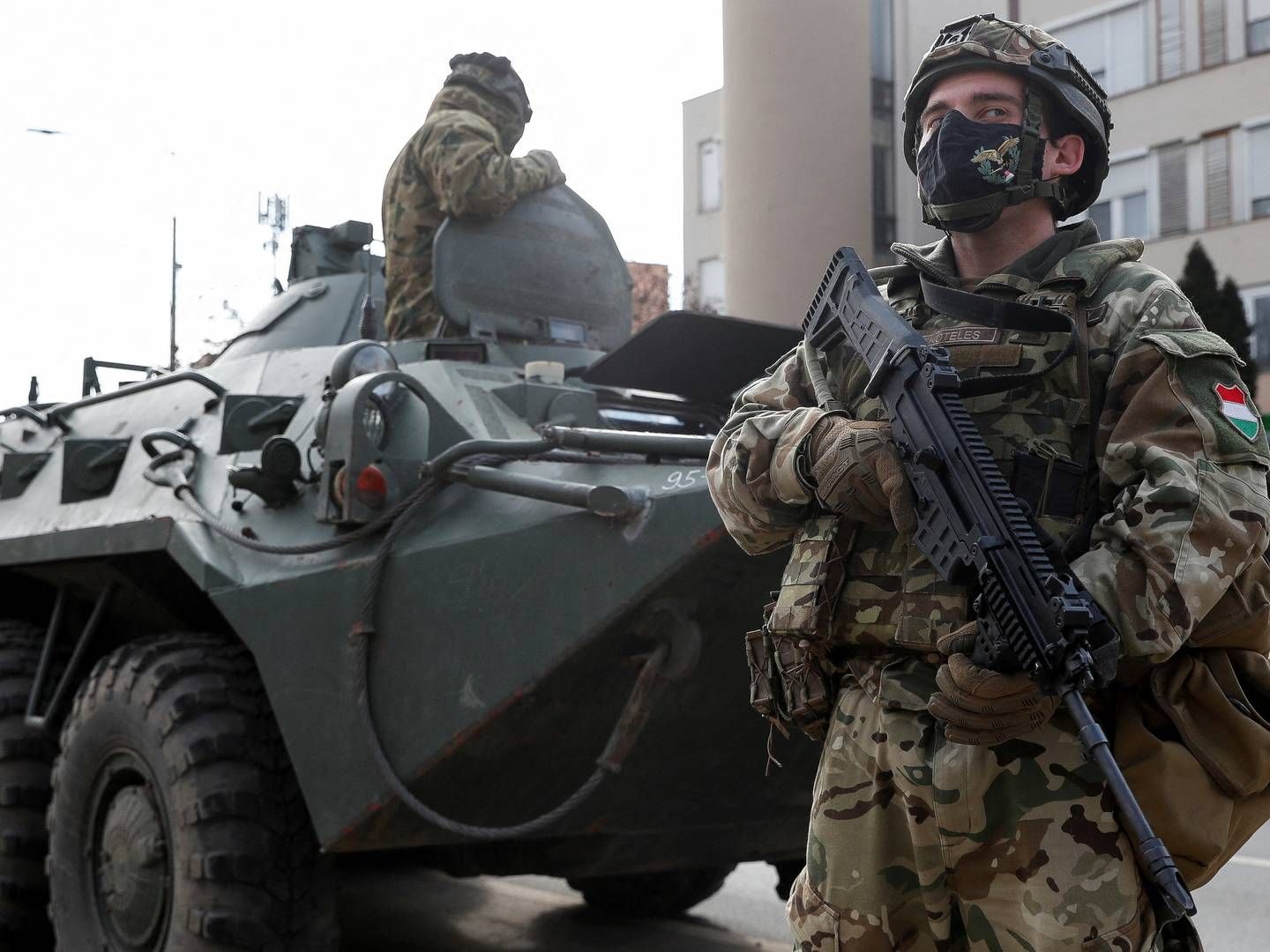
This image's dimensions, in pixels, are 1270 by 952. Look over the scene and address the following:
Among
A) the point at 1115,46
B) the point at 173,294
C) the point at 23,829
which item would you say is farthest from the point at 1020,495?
the point at 1115,46

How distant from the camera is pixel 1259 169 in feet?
47.1

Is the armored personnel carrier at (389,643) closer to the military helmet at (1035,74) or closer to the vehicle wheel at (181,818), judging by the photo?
the vehicle wheel at (181,818)

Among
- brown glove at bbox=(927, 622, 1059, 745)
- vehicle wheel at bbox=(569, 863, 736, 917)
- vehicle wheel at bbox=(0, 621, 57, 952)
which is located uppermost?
brown glove at bbox=(927, 622, 1059, 745)

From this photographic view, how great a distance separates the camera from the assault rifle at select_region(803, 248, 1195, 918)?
1.77 m

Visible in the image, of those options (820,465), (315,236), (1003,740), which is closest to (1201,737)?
(1003,740)

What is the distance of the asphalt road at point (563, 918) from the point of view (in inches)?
190

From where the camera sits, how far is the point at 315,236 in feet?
18.8

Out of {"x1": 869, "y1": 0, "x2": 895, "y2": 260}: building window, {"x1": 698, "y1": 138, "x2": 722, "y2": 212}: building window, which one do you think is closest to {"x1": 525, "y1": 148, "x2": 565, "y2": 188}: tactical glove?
{"x1": 869, "y1": 0, "x2": 895, "y2": 260}: building window

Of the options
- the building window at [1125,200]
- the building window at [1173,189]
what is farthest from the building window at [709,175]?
the building window at [1173,189]

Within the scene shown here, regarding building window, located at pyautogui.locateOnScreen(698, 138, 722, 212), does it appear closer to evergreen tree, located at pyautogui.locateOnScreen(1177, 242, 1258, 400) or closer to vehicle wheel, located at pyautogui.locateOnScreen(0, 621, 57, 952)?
evergreen tree, located at pyautogui.locateOnScreen(1177, 242, 1258, 400)

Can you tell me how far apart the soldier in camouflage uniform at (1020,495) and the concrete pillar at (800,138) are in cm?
1437

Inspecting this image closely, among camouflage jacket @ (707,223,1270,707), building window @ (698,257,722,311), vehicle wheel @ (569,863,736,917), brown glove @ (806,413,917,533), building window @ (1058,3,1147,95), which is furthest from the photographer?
building window @ (698,257,722,311)

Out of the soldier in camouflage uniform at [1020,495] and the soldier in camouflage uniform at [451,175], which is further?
the soldier in camouflage uniform at [451,175]

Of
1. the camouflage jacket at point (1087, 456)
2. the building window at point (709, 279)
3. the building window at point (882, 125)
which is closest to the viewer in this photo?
the camouflage jacket at point (1087, 456)
